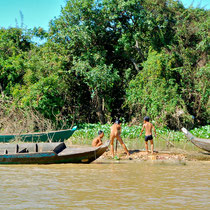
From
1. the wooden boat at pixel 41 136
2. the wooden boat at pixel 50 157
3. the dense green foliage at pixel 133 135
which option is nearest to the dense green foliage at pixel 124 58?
the dense green foliage at pixel 133 135

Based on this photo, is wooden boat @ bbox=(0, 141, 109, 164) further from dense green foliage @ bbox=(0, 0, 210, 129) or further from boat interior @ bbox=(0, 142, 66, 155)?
dense green foliage @ bbox=(0, 0, 210, 129)

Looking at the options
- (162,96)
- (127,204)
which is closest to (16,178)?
(127,204)

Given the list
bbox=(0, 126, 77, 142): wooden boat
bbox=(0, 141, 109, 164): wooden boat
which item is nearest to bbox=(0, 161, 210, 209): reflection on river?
bbox=(0, 141, 109, 164): wooden boat

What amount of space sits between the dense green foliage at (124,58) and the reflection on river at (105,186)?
10.3 m

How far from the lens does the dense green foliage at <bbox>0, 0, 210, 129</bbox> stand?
2050 cm

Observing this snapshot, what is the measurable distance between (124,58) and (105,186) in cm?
1695

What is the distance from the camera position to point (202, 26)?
21.6 meters

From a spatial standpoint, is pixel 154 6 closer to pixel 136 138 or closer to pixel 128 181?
pixel 136 138

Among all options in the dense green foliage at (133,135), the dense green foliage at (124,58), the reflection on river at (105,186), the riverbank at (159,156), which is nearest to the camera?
the reflection on river at (105,186)

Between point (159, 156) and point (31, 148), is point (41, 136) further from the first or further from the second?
point (159, 156)

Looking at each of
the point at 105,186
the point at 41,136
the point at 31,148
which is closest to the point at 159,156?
the point at 31,148

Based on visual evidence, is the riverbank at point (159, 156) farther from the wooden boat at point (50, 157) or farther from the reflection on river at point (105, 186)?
the wooden boat at point (50, 157)

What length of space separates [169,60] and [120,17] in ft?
13.0

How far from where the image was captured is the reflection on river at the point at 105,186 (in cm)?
591
